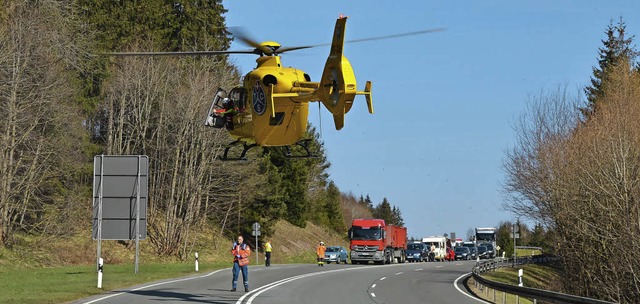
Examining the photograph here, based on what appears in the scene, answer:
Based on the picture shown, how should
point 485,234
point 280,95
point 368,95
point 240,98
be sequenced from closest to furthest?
point 368,95 < point 280,95 < point 240,98 < point 485,234

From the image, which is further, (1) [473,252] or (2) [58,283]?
(1) [473,252]

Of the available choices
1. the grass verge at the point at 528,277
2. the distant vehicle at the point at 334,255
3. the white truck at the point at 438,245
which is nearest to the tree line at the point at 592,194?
the grass verge at the point at 528,277

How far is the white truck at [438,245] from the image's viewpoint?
91.1 metres

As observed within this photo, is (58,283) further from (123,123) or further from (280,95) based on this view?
(123,123)

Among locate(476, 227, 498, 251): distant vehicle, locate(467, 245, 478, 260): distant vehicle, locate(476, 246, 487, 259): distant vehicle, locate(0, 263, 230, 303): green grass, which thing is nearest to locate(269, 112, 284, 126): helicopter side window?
locate(0, 263, 230, 303): green grass

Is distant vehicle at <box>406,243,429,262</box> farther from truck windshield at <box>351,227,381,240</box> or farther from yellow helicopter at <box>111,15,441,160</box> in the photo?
yellow helicopter at <box>111,15,441,160</box>

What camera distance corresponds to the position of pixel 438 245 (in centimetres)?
9219

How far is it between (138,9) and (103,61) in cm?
1122

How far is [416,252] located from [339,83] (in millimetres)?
63336

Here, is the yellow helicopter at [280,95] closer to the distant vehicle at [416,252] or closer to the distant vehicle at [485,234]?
the distant vehicle at [416,252]

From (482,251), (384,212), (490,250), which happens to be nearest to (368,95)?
(482,251)

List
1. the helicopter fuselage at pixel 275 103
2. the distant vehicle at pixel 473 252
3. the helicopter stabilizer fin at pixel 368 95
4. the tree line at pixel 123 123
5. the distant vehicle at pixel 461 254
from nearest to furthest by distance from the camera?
the helicopter stabilizer fin at pixel 368 95, the helicopter fuselage at pixel 275 103, the tree line at pixel 123 123, the distant vehicle at pixel 461 254, the distant vehicle at pixel 473 252

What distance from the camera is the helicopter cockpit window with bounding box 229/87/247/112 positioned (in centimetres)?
2280

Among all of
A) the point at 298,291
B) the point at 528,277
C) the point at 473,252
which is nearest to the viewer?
the point at 298,291
